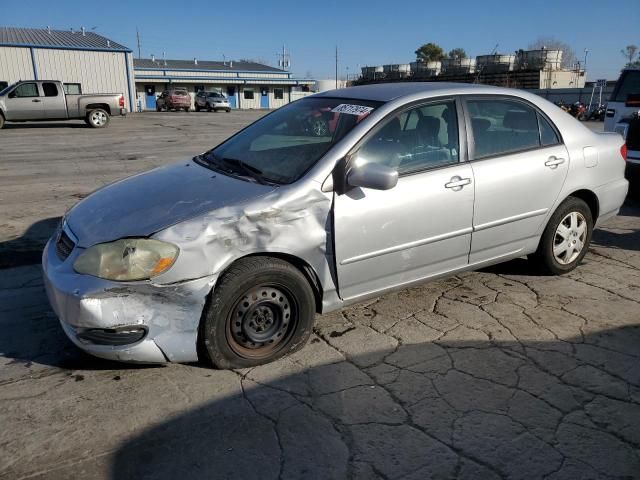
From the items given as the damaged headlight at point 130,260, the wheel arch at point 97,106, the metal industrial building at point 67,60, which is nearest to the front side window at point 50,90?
the wheel arch at point 97,106

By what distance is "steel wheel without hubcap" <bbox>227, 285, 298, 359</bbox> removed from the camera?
116 inches

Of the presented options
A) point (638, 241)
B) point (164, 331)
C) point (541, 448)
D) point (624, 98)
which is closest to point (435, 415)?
point (541, 448)

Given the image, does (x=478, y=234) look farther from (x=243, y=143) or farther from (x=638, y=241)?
(x=638, y=241)

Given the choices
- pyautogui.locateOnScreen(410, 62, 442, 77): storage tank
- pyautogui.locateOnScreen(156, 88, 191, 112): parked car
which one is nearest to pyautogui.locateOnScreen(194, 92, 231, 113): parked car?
pyautogui.locateOnScreen(156, 88, 191, 112): parked car

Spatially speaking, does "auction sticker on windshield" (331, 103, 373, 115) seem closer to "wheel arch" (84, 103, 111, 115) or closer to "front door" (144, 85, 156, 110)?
"wheel arch" (84, 103, 111, 115)

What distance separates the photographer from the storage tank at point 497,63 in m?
56.6

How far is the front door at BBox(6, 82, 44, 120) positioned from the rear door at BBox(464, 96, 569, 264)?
20363mm

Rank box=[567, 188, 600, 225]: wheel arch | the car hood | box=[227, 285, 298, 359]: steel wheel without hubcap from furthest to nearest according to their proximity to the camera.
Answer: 1. box=[567, 188, 600, 225]: wheel arch
2. box=[227, 285, 298, 359]: steel wheel without hubcap
3. the car hood

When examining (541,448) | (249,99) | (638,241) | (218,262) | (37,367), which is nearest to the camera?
(541,448)

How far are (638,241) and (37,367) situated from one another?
19.4 feet

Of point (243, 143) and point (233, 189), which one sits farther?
point (243, 143)

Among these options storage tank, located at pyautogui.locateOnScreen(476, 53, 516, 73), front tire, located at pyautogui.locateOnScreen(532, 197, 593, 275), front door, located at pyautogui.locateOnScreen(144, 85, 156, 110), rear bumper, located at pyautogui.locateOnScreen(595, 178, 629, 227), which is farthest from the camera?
storage tank, located at pyautogui.locateOnScreen(476, 53, 516, 73)

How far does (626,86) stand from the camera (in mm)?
8906

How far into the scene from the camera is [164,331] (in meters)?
2.77
